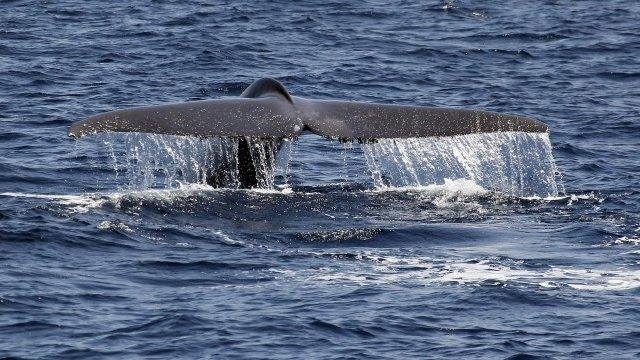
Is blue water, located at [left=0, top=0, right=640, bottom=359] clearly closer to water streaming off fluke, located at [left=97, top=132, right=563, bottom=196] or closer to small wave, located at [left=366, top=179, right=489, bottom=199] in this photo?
small wave, located at [left=366, top=179, right=489, bottom=199]

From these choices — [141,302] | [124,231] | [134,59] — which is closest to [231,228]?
[124,231]

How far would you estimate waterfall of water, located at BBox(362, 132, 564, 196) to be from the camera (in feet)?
56.7

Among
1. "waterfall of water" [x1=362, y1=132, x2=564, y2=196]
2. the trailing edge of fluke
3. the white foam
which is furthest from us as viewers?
"waterfall of water" [x1=362, y1=132, x2=564, y2=196]

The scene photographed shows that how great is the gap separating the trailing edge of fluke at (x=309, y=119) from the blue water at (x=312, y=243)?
1113 mm

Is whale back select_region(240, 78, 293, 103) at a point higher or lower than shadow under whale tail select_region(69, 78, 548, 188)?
higher

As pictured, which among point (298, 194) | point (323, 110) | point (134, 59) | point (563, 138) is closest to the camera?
point (323, 110)

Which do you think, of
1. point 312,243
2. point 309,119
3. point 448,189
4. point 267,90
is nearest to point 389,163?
point 448,189

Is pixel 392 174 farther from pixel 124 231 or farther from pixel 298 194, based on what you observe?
pixel 124 231

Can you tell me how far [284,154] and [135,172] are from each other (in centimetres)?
204

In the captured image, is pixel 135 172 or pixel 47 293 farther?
pixel 135 172

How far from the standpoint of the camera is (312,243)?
45.6 feet

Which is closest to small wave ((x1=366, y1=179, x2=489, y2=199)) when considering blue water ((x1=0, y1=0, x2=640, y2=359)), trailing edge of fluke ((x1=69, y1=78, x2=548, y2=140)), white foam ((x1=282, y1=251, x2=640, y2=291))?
blue water ((x1=0, y1=0, x2=640, y2=359))

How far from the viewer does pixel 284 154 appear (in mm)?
17469

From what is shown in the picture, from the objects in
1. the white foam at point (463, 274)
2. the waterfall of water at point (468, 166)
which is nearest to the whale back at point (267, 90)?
the white foam at point (463, 274)
